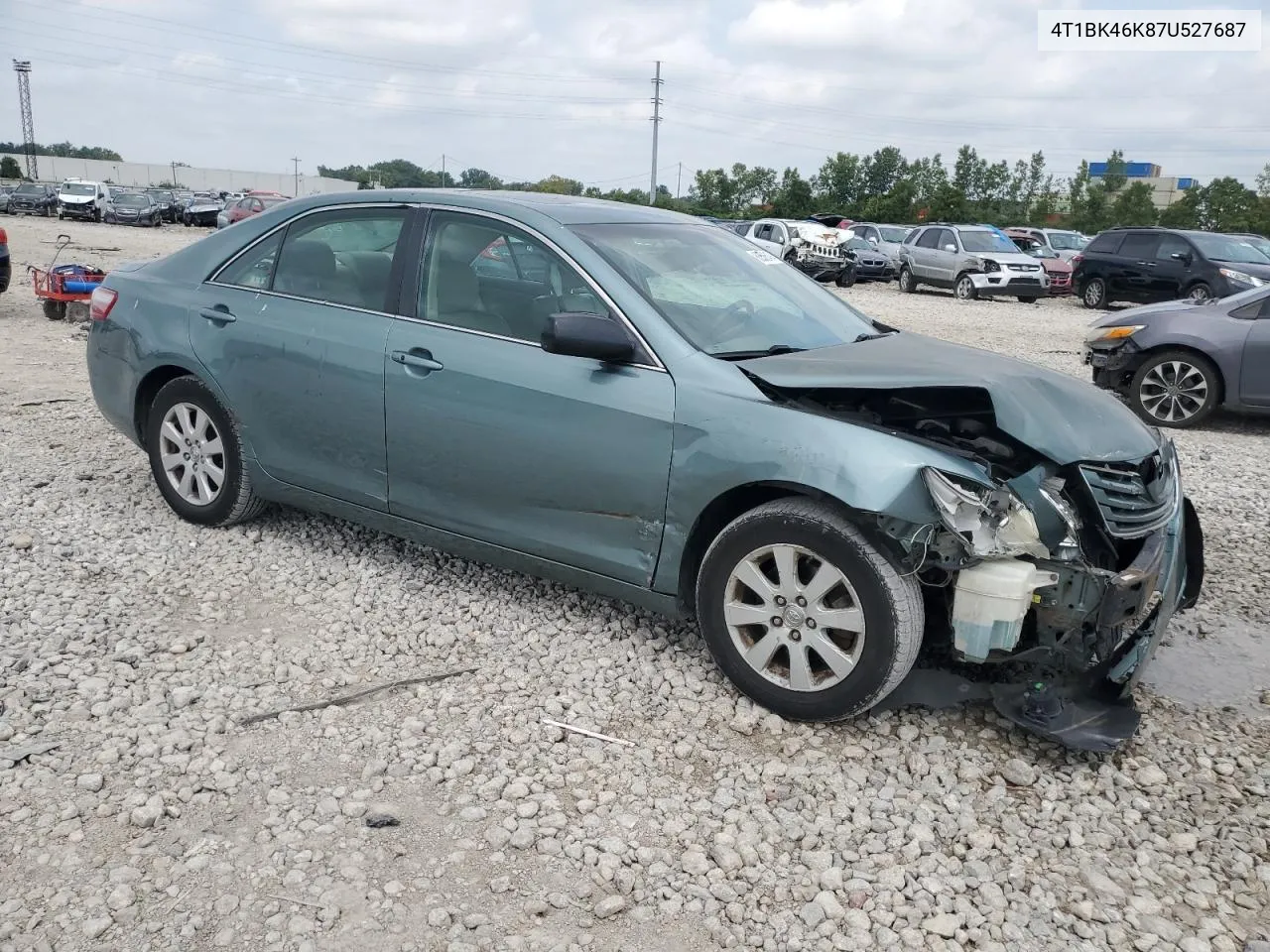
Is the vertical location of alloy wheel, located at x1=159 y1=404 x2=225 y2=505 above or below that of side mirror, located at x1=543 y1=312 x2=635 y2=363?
below

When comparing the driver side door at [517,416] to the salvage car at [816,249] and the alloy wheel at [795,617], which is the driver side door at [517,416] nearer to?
the alloy wheel at [795,617]

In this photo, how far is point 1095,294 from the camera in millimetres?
22000

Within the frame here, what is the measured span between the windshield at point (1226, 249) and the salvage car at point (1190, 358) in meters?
11.3

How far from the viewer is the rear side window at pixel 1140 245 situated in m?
20.2

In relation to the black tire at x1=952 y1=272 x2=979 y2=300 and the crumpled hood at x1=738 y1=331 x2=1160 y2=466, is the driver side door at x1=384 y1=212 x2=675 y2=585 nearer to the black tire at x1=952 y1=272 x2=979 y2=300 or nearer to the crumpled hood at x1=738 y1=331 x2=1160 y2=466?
the crumpled hood at x1=738 y1=331 x2=1160 y2=466

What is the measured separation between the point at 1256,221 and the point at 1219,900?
4902cm

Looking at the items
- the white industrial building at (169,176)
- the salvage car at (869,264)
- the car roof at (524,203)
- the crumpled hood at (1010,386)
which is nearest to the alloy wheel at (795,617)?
the crumpled hood at (1010,386)

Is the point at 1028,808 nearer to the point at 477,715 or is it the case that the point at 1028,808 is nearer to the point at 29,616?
the point at 477,715

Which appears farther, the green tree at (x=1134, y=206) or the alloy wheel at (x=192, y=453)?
the green tree at (x=1134, y=206)

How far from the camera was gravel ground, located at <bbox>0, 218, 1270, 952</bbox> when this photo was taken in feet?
8.77

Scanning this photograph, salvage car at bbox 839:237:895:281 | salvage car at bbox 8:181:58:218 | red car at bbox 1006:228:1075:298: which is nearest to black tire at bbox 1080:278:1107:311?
red car at bbox 1006:228:1075:298

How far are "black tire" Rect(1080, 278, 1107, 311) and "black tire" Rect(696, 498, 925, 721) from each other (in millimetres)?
20603

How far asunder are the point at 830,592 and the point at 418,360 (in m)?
1.89

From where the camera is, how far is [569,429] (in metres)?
3.87
